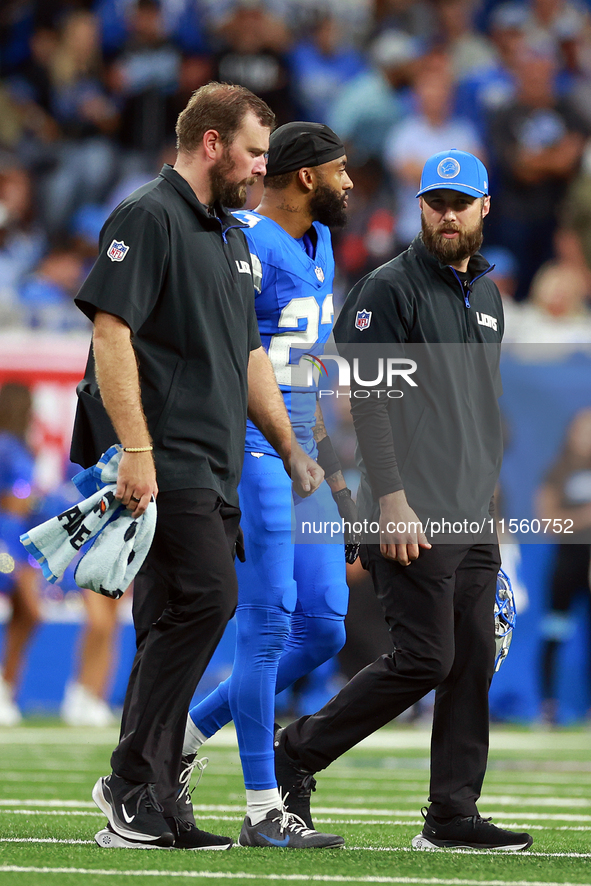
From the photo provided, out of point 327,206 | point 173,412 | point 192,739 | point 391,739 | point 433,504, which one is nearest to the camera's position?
point 173,412

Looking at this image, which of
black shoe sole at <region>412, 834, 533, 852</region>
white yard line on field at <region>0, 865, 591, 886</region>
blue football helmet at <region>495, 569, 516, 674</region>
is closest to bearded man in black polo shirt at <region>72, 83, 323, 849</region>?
white yard line on field at <region>0, 865, 591, 886</region>

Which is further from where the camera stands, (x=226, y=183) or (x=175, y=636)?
(x=226, y=183)

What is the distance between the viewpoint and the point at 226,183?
163 inches

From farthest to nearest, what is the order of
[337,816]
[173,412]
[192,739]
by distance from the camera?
[337,816], [192,739], [173,412]

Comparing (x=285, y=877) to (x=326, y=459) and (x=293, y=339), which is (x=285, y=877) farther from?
(x=293, y=339)

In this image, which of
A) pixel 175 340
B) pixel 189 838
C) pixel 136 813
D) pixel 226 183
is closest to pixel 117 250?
pixel 175 340

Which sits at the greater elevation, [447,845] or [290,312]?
[290,312]

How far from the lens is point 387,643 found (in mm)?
9820

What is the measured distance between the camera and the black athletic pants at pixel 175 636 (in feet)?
12.7

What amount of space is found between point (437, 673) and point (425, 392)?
895mm

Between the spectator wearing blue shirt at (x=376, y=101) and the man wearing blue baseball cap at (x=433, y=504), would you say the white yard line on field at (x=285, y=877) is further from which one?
the spectator wearing blue shirt at (x=376, y=101)

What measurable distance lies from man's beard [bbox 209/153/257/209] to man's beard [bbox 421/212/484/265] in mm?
685

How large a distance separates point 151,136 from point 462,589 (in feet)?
35.1

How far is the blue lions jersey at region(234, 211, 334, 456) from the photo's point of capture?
4.66 metres
